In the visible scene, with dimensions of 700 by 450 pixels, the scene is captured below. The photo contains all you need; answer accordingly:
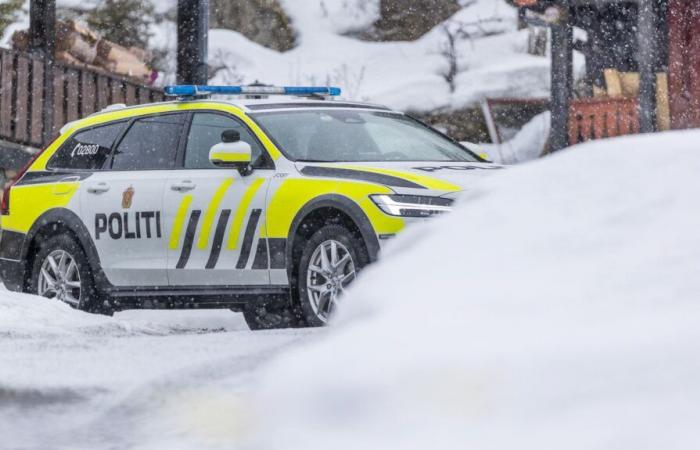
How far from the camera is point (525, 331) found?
3.74 meters

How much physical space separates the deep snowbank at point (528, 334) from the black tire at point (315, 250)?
14.1ft

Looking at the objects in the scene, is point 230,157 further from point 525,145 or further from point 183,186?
point 525,145

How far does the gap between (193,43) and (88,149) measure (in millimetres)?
4708

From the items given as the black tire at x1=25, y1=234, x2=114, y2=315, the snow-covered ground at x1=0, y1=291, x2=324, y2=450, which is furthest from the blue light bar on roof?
the snow-covered ground at x1=0, y1=291, x2=324, y2=450

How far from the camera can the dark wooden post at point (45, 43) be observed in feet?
70.4

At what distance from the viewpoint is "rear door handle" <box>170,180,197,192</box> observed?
32.5 feet

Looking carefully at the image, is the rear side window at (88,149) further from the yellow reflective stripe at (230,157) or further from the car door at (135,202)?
the yellow reflective stripe at (230,157)

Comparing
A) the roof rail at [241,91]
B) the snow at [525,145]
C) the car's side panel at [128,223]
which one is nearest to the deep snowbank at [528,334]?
the car's side panel at [128,223]

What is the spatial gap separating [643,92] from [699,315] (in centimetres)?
1766

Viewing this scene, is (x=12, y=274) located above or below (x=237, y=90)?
below

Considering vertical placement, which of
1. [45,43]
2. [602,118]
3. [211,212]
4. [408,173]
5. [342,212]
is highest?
[45,43]

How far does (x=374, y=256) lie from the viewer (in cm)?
863

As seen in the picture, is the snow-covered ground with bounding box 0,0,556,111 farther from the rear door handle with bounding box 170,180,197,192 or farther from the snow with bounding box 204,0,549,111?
the rear door handle with bounding box 170,180,197,192

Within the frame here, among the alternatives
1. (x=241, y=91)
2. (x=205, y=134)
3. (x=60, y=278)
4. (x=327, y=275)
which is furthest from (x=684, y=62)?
(x=327, y=275)
